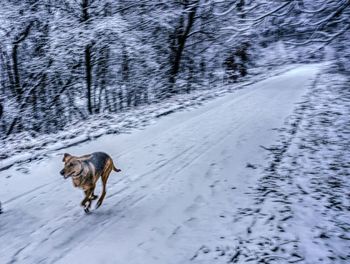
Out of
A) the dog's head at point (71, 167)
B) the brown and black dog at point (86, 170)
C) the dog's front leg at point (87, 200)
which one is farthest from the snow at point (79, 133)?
the dog's head at point (71, 167)

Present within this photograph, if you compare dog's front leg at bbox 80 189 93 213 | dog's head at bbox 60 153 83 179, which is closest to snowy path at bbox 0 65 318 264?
dog's front leg at bbox 80 189 93 213

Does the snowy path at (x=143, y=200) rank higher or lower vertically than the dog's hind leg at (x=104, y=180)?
lower

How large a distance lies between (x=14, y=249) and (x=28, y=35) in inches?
535

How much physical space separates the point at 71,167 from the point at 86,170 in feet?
0.91

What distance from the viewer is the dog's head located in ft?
15.1

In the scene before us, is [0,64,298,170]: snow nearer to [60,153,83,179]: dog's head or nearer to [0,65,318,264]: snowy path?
[0,65,318,264]: snowy path

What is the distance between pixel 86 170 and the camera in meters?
4.87

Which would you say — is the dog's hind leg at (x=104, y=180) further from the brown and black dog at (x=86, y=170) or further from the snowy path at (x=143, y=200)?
the snowy path at (x=143, y=200)

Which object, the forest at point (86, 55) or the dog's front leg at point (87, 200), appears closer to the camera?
the dog's front leg at point (87, 200)

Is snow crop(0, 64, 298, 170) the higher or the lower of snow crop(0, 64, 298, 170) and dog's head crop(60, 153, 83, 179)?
the lower

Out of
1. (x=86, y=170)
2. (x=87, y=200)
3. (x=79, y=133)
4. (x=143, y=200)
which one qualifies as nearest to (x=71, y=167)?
(x=86, y=170)

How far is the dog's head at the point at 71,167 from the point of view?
459 centimetres

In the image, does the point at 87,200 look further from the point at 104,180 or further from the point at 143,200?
the point at 143,200

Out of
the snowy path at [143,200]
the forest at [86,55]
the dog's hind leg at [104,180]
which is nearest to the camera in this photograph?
the snowy path at [143,200]
